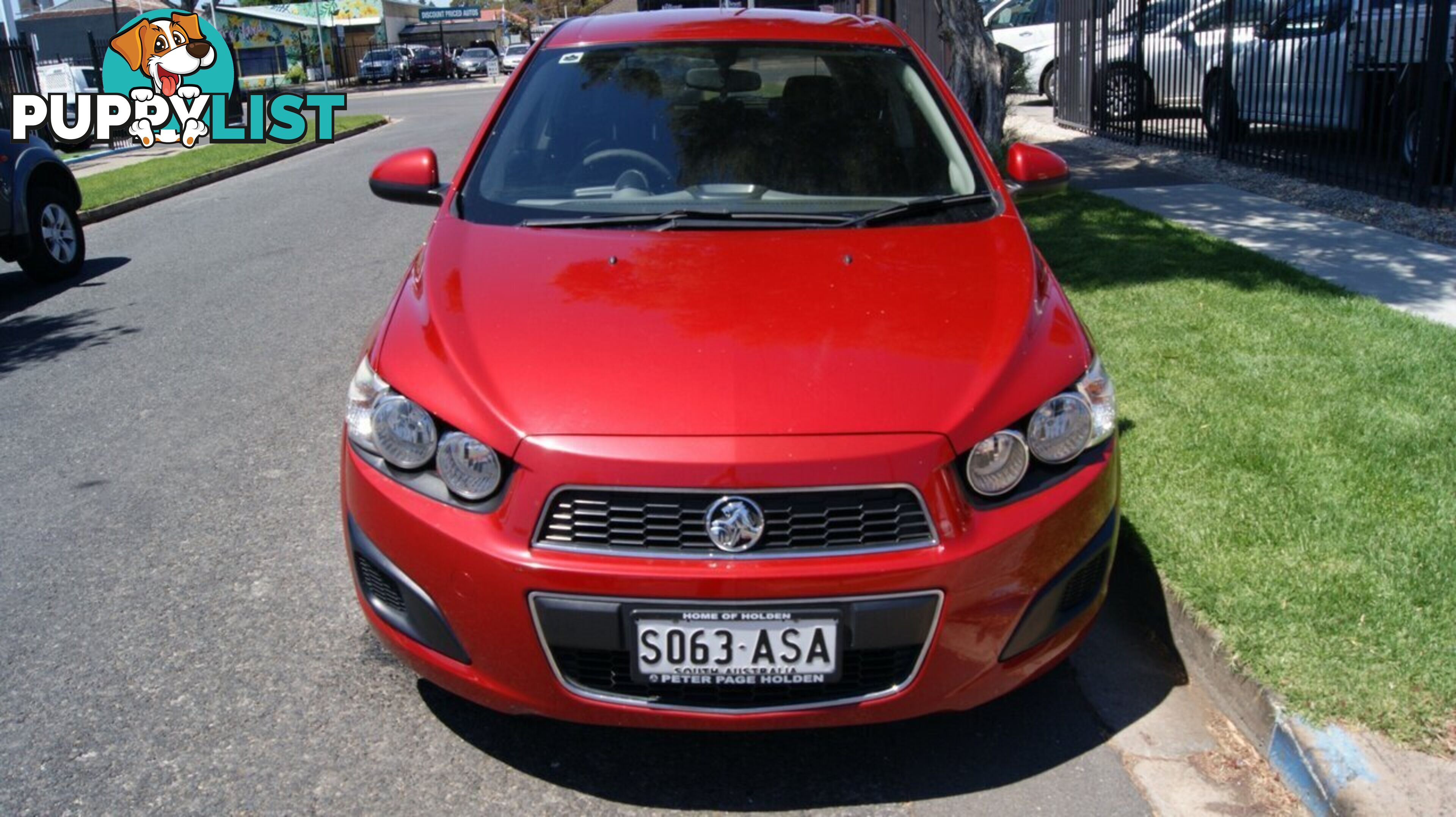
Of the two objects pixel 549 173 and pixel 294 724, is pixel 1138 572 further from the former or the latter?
pixel 294 724

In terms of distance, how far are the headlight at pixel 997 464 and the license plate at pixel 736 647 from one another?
1.44ft

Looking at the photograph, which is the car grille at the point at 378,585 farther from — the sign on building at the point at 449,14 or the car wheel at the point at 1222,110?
the sign on building at the point at 449,14

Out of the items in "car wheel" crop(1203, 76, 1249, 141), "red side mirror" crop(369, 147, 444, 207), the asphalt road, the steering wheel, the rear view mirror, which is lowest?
the asphalt road

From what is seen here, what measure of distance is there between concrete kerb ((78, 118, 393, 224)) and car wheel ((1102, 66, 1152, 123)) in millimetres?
11121

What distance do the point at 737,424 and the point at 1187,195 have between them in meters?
8.71

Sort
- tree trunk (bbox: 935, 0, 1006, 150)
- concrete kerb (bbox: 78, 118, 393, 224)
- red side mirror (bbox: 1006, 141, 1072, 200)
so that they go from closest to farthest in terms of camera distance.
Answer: red side mirror (bbox: 1006, 141, 1072, 200) → tree trunk (bbox: 935, 0, 1006, 150) → concrete kerb (bbox: 78, 118, 393, 224)

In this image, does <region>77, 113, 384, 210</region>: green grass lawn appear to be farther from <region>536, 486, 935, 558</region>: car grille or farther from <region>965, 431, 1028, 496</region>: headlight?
<region>965, 431, 1028, 496</region>: headlight

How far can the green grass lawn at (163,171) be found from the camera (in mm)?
Result: 15391

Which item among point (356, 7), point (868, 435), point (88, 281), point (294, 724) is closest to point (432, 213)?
point (88, 281)

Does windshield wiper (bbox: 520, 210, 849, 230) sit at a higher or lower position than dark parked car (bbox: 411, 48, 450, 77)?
lower

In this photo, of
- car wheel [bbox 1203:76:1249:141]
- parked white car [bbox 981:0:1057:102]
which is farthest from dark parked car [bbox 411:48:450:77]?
car wheel [bbox 1203:76:1249:141]

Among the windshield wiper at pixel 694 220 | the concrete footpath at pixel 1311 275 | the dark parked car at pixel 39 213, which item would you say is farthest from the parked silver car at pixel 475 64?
the windshield wiper at pixel 694 220

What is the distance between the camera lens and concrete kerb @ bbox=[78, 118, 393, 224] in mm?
14078

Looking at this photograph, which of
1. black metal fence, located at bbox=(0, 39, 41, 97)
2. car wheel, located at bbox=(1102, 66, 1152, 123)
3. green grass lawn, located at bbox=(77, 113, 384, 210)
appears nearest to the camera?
car wheel, located at bbox=(1102, 66, 1152, 123)
